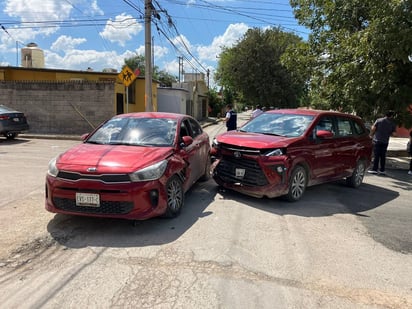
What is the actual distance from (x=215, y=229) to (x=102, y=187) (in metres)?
1.67

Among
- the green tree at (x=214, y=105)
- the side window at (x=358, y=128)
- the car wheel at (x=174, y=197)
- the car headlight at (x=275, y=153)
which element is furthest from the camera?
the green tree at (x=214, y=105)

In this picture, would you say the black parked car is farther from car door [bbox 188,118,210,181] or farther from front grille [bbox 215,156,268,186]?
front grille [bbox 215,156,268,186]

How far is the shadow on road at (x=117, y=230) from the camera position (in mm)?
4641

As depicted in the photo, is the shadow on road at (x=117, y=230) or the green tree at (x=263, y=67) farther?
the green tree at (x=263, y=67)

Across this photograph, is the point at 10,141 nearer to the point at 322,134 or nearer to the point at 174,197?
the point at 174,197

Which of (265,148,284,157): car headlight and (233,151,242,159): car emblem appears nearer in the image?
(265,148,284,157): car headlight

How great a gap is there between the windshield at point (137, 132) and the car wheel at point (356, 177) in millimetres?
4451

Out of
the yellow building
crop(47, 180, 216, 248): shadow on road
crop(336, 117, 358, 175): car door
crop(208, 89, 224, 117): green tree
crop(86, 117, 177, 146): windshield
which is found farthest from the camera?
crop(208, 89, 224, 117): green tree

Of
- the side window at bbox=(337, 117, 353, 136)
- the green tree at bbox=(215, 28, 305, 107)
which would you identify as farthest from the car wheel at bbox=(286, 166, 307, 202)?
the green tree at bbox=(215, 28, 305, 107)

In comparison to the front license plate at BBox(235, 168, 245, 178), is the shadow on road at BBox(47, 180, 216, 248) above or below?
below

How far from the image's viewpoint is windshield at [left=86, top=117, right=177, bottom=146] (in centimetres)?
595

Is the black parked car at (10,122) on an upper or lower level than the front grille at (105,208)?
upper

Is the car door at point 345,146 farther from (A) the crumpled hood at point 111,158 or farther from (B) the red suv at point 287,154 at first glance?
(A) the crumpled hood at point 111,158

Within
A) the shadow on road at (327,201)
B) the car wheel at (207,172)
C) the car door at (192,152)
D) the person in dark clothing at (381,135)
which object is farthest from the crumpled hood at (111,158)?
the person in dark clothing at (381,135)
